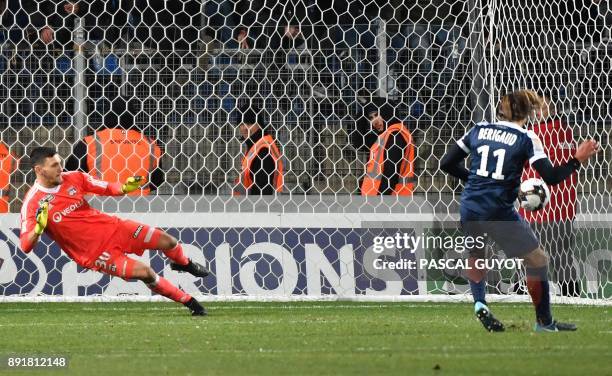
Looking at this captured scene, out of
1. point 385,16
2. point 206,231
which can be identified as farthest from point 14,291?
point 385,16

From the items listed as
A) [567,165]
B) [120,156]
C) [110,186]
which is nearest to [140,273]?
[110,186]

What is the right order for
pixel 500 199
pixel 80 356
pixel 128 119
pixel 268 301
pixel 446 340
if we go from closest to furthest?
pixel 80 356 < pixel 446 340 < pixel 500 199 < pixel 268 301 < pixel 128 119

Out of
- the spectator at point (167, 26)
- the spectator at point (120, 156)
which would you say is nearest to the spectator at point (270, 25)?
the spectator at point (167, 26)

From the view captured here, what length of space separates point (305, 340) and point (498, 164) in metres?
1.62

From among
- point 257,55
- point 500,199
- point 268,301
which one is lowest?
point 268,301

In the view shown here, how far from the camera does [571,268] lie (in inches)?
465

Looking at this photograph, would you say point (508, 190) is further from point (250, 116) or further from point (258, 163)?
point (250, 116)

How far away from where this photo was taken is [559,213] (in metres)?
12.0

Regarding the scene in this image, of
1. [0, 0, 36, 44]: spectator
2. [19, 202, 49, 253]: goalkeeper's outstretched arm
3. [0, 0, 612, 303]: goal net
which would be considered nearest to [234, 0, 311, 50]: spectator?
[0, 0, 612, 303]: goal net

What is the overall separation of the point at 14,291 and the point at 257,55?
129 inches

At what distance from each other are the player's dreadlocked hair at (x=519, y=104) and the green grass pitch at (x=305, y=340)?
4.37ft

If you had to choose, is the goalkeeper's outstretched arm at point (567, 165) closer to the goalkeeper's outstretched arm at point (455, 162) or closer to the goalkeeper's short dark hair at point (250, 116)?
the goalkeeper's outstretched arm at point (455, 162)

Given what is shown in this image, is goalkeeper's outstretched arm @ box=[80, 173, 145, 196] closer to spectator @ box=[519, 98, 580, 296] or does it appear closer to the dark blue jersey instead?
the dark blue jersey

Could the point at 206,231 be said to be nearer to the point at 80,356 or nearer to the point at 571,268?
the point at 571,268
